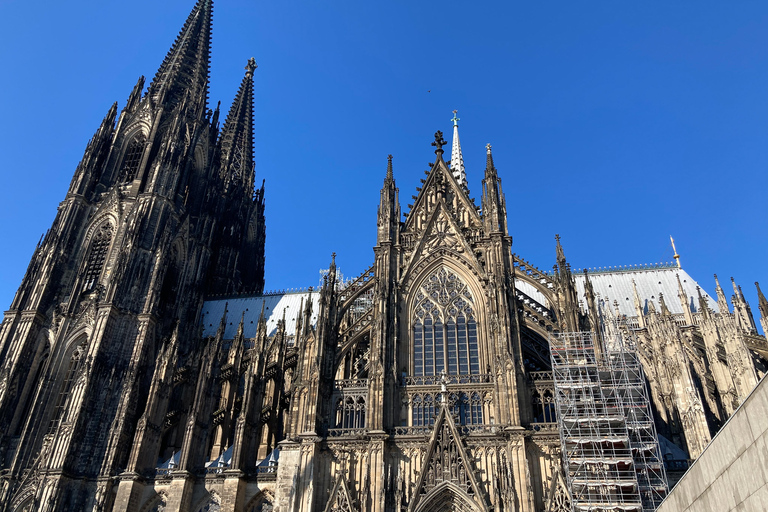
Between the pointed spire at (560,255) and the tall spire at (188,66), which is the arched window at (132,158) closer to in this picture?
the tall spire at (188,66)

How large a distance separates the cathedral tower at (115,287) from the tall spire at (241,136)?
4.91m

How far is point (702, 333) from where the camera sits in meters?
32.1

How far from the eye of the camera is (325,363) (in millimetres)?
26719

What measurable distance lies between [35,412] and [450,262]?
25.7 m

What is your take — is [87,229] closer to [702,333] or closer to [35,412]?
[35,412]

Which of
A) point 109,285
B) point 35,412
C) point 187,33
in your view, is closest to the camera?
point 35,412

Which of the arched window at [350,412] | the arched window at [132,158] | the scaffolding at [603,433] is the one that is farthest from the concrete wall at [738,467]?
the arched window at [132,158]

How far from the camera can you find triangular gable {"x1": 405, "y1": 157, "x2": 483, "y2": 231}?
30859 millimetres

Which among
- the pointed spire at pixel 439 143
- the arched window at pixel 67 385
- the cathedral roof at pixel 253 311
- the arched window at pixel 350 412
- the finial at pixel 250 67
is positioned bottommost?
the arched window at pixel 350 412

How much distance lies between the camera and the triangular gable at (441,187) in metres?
30.9

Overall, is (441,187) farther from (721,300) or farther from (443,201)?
(721,300)

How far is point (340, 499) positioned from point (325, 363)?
5858 millimetres

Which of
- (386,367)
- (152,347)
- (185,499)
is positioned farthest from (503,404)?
(152,347)

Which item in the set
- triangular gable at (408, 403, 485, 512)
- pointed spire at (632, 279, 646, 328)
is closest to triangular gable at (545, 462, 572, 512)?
triangular gable at (408, 403, 485, 512)
